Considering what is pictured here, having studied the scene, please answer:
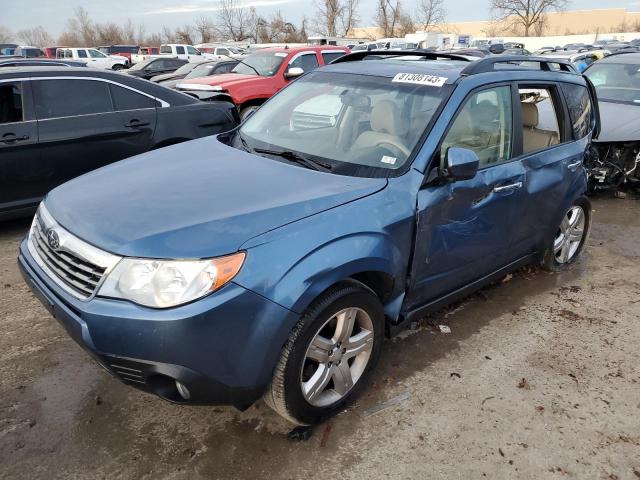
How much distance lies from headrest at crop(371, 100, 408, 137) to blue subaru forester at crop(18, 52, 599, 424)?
0.01 metres

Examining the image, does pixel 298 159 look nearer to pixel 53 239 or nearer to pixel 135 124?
pixel 53 239

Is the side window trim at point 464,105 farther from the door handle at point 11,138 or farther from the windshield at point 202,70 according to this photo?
the windshield at point 202,70

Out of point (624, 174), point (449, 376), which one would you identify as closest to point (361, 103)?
point (449, 376)

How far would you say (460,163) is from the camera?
281 centimetres

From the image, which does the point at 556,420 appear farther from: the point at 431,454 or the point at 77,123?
the point at 77,123

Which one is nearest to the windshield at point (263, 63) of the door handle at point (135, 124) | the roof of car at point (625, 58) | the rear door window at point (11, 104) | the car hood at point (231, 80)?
the car hood at point (231, 80)

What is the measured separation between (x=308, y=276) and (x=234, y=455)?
96 cm

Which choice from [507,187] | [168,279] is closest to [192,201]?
[168,279]

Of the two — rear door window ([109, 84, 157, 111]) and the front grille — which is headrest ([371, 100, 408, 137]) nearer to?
the front grille

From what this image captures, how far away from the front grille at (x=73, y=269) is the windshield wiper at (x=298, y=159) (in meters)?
1.28

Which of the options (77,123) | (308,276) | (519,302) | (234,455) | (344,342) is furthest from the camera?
(77,123)

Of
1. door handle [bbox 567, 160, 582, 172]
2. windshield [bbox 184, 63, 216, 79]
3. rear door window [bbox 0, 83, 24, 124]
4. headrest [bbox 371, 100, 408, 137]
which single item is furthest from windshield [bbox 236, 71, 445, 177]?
windshield [bbox 184, 63, 216, 79]

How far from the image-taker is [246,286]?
7.05 ft

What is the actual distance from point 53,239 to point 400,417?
1.96 metres
